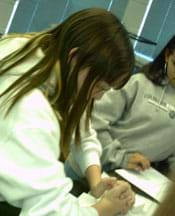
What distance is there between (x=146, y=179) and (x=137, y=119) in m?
0.28

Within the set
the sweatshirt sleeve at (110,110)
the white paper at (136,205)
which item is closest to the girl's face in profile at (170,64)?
the sweatshirt sleeve at (110,110)

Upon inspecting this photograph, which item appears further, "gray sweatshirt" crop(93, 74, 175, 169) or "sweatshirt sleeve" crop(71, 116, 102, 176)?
"gray sweatshirt" crop(93, 74, 175, 169)

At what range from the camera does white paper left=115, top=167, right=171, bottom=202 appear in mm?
1440

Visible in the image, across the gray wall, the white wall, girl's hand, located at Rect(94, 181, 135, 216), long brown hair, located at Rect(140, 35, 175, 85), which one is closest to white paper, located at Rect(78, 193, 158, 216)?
girl's hand, located at Rect(94, 181, 135, 216)

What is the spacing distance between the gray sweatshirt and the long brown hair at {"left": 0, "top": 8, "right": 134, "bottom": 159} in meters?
0.61

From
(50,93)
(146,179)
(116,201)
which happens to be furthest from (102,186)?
(50,93)

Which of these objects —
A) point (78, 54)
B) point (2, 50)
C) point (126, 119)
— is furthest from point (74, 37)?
point (126, 119)

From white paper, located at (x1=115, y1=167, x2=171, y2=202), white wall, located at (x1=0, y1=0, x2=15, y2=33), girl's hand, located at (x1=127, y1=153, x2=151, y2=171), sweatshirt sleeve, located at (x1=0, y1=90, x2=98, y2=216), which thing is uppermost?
sweatshirt sleeve, located at (x1=0, y1=90, x2=98, y2=216)

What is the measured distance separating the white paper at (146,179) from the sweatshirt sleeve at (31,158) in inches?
19.5

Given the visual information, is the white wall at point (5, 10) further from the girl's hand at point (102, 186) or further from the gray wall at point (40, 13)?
the girl's hand at point (102, 186)

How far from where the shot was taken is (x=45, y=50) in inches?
42.1

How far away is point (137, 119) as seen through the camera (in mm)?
1732

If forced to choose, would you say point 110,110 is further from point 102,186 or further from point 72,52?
point 72,52

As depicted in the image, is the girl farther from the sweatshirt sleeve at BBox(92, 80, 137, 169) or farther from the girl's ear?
the sweatshirt sleeve at BBox(92, 80, 137, 169)
